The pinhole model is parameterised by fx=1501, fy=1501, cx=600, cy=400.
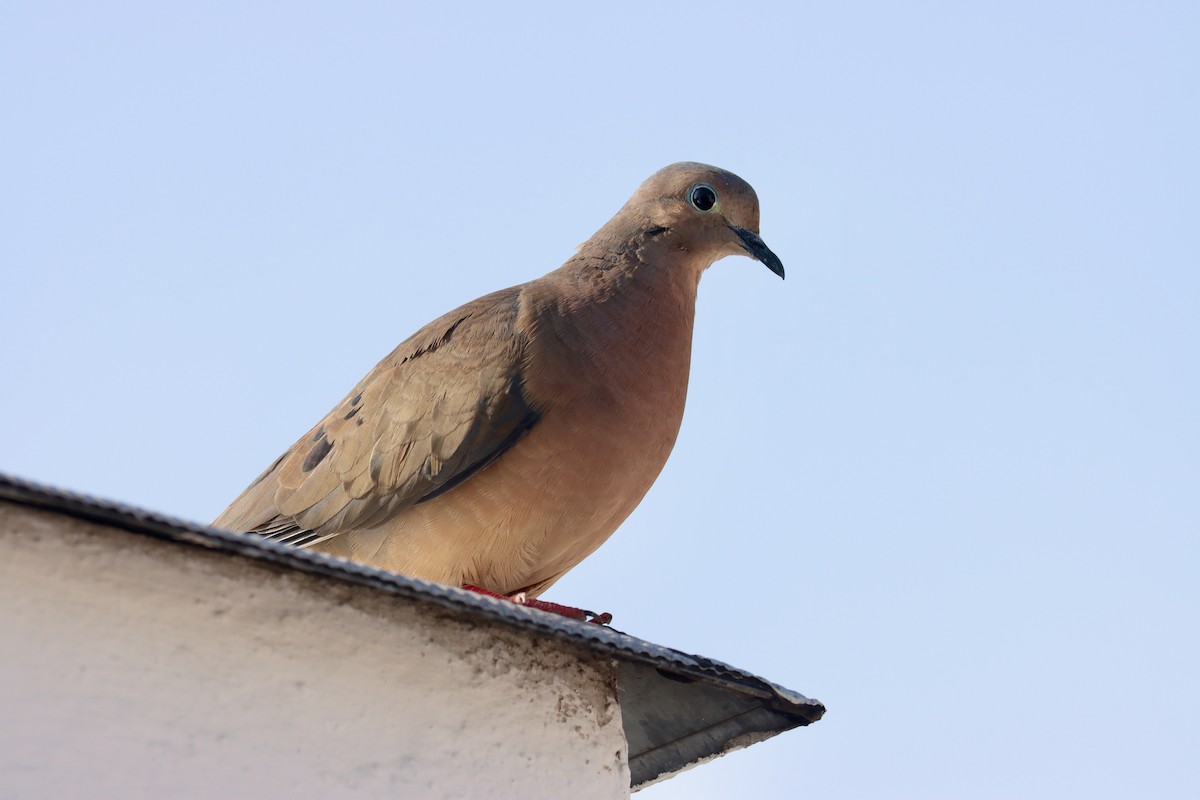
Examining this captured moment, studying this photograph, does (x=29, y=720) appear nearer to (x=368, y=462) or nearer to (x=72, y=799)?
(x=72, y=799)

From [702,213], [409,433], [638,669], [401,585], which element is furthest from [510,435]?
[401,585]

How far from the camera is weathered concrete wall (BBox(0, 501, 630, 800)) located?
3230 millimetres

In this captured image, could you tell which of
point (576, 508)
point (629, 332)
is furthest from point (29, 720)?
point (629, 332)

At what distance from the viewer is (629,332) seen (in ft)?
19.0

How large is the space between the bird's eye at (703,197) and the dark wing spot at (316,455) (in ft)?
6.19

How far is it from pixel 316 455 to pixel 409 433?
1.69ft

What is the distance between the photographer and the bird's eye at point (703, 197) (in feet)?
21.5

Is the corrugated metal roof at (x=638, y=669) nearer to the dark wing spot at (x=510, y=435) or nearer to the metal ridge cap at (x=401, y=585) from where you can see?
the metal ridge cap at (x=401, y=585)

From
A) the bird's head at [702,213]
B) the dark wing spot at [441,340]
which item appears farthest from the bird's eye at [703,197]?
the dark wing spot at [441,340]

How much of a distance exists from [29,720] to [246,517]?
299 centimetres

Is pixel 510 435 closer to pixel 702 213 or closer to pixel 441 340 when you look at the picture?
pixel 441 340

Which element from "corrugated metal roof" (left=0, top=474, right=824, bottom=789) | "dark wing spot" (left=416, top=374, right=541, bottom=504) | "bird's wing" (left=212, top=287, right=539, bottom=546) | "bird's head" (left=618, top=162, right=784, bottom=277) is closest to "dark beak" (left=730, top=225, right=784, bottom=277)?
"bird's head" (left=618, top=162, right=784, bottom=277)

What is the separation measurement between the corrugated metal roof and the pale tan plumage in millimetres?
1044

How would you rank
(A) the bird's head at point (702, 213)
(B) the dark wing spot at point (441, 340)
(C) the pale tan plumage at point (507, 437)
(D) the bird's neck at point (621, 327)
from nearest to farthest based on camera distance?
(C) the pale tan plumage at point (507, 437) < (D) the bird's neck at point (621, 327) < (B) the dark wing spot at point (441, 340) < (A) the bird's head at point (702, 213)
